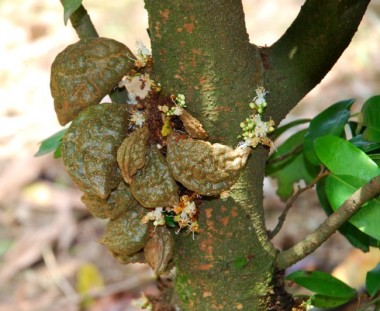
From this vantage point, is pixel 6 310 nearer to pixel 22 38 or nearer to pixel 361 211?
pixel 361 211

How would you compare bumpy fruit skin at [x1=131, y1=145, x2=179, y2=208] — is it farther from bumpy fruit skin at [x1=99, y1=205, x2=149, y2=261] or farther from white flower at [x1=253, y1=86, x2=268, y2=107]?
white flower at [x1=253, y1=86, x2=268, y2=107]

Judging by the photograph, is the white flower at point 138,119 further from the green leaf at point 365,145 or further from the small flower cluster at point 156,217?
the green leaf at point 365,145

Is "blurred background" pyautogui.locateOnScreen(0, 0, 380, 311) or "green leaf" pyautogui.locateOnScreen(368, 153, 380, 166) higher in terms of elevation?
"blurred background" pyautogui.locateOnScreen(0, 0, 380, 311)

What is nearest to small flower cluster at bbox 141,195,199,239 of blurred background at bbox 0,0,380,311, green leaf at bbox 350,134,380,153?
green leaf at bbox 350,134,380,153

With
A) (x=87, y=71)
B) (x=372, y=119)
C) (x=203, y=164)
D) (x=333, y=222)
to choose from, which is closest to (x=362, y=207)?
(x=333, y=222)

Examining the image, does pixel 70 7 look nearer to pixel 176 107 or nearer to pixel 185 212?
pixel 176 107

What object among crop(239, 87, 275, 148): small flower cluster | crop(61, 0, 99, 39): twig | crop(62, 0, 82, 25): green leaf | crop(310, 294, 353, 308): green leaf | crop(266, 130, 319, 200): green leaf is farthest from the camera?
crop(266, 130, 319, 200): green leaf
